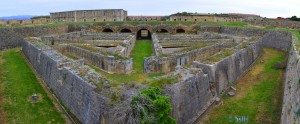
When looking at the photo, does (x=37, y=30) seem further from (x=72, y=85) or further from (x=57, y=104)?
(x=72, y=85)

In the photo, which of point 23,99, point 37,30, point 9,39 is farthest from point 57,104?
point 37,30

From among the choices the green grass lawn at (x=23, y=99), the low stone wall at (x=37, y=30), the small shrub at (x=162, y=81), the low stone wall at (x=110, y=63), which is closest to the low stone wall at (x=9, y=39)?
the low stone wall at (x=37, y=30)

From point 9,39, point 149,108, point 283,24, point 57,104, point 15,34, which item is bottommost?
point 57,104

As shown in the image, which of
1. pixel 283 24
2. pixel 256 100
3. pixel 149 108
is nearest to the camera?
pixel 149 108

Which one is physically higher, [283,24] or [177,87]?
[283,24]

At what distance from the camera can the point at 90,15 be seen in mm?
58000

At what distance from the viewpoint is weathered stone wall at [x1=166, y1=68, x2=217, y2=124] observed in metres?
13.1

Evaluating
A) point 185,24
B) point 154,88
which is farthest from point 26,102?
point 185,24

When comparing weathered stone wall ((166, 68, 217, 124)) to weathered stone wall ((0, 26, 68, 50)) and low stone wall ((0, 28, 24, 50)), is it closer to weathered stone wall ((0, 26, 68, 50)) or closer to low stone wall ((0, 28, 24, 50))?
low stone wall ((0, 28, 24, 50))

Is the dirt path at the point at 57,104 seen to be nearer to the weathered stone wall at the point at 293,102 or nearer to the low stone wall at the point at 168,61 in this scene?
the low stone wall at the point at 168,61

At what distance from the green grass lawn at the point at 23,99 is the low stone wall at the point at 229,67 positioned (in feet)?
27.3

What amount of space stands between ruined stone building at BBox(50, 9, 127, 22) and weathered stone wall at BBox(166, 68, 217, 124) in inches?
1715

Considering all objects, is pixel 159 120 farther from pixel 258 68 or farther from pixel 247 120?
pixel 258 68

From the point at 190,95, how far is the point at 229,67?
6725mm
